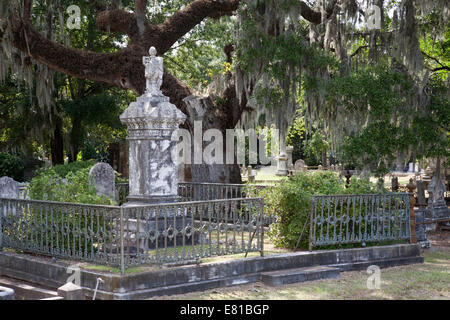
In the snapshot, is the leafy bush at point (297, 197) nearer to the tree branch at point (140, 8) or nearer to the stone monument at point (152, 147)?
the stone monument at point (152, 147)

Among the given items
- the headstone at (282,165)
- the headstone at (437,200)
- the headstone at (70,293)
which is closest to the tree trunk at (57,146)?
the headstone at (437,200)

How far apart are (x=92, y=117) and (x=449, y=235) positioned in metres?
15.9

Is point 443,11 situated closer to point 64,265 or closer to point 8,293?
point 64,265

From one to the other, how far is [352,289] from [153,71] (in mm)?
5880

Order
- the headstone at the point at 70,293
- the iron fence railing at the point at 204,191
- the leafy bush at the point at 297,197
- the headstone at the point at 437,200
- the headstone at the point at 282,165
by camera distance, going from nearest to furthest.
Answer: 1. the headstone at the point at 70,293
2. the leafy bush at the point at 297,197
3. the iron fence railing at the point at 204,191
4. the headstone at the point at 437,200
5. the headstone at the point at 282,165

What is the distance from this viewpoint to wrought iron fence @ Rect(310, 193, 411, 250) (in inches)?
433

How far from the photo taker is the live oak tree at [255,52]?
17.1 meters

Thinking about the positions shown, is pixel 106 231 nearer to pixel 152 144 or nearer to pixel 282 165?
pixel 152 144

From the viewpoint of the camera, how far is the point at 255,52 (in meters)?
17.0

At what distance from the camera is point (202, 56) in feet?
91.4

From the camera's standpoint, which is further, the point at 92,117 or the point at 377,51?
the point at 92,117

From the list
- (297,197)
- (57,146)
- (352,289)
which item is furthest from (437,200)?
(57,146)

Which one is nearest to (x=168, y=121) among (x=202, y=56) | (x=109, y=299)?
(x=109, y=299)

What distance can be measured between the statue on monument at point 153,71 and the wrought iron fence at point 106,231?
8.30ft
